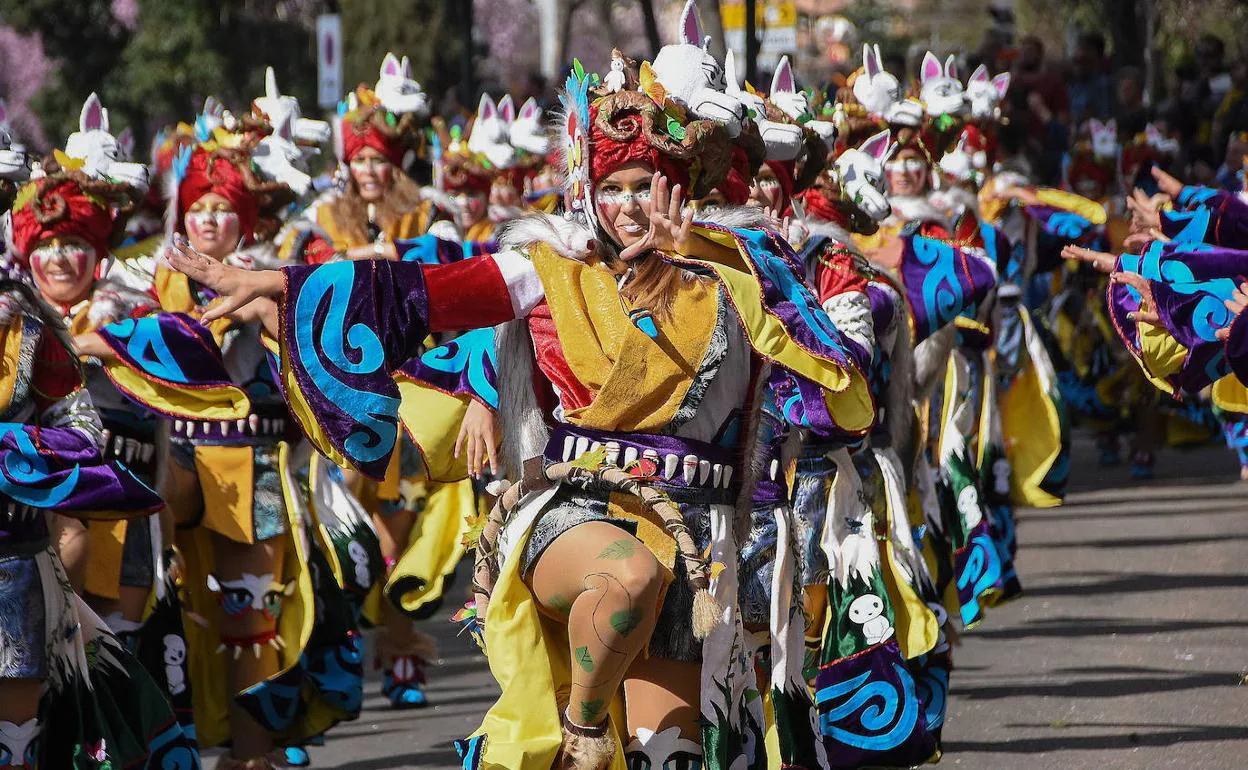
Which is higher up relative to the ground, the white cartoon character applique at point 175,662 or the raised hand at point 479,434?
the raised hand at point 479,434

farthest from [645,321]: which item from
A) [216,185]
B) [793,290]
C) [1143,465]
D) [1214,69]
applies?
[1214,69]

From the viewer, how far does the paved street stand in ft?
26.0

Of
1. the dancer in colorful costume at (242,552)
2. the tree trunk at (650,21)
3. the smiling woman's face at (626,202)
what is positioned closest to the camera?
the smiling woman's face at (626,202)

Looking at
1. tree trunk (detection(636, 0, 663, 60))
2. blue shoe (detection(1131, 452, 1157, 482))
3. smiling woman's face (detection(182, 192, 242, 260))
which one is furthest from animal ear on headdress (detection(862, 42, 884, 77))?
tree trunk (detection(636, 0, 663, 60))

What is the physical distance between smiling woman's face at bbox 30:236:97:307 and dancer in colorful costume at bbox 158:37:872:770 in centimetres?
197

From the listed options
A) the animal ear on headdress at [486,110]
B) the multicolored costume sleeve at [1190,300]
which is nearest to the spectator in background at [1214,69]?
the animal ear on headdress at [486,110]

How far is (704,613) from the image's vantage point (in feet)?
16.3

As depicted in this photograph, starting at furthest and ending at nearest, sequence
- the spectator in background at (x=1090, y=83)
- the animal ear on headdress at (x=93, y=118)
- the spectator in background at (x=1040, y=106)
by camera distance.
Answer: the spectator in background at (x=1090, y=83)
the spectator in background at (x=1040, y=106)
the animal ear on headdress at (x=93, y=118)

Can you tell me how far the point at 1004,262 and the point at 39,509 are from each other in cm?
551

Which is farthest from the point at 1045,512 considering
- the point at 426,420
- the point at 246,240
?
the point at 426,420

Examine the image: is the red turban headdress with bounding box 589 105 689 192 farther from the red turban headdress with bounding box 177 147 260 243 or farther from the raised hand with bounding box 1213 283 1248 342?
the red turban headdress with bounding box 177 147 260 243

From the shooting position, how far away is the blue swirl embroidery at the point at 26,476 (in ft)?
18.4

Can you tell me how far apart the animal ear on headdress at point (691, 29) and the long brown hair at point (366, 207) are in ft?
14.6

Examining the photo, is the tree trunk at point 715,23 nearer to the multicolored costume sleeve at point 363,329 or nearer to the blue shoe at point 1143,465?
the blue shoe at point 1143,465
